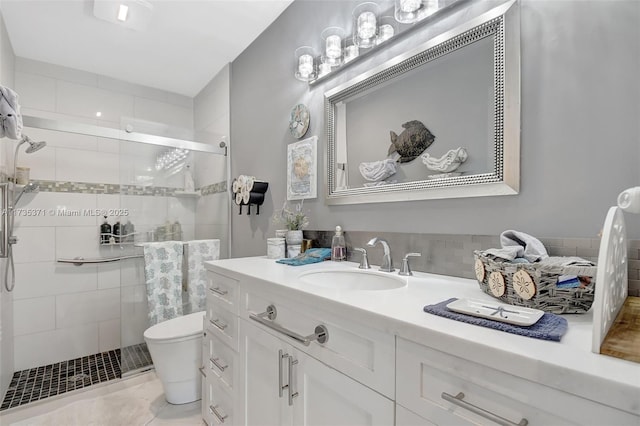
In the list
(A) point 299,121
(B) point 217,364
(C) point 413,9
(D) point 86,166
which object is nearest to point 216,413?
(B) point 217,364

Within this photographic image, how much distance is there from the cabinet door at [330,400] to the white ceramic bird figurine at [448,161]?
0.79 metres

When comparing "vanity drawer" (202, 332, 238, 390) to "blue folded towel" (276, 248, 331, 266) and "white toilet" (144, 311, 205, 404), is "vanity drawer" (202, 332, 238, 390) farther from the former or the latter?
"blue folded towel" (276, 248, 331, 266)

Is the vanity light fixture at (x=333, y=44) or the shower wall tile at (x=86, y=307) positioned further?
the shower wall tile at (x=86, y=307)

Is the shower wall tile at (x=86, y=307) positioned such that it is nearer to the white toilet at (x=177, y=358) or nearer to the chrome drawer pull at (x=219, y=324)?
the white toilet at (x=177, y=358)

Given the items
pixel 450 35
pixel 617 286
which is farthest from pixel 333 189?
pixel 617 286

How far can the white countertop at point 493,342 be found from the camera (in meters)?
0.41

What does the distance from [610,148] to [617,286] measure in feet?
1.32

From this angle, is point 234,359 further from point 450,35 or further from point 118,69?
point 118,69

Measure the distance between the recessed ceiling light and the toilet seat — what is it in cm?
197

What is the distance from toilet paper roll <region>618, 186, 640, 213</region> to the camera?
52 centimetres

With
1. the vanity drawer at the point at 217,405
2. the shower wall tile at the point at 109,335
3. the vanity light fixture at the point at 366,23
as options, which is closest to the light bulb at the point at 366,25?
the vanity light fixture at the point at 366,23

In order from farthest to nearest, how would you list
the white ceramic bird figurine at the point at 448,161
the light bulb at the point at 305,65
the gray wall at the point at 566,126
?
the light bulb at the point at 305,65 → the white ceramic bird figurine at the point at 448,161 → the gray wall at the point at 566,126

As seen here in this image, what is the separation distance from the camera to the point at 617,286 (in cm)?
59

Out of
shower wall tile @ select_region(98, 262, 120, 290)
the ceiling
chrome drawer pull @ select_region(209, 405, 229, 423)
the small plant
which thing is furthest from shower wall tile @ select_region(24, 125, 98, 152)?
chrome drawer pull @ select_region(209, 405, 229, 423)
